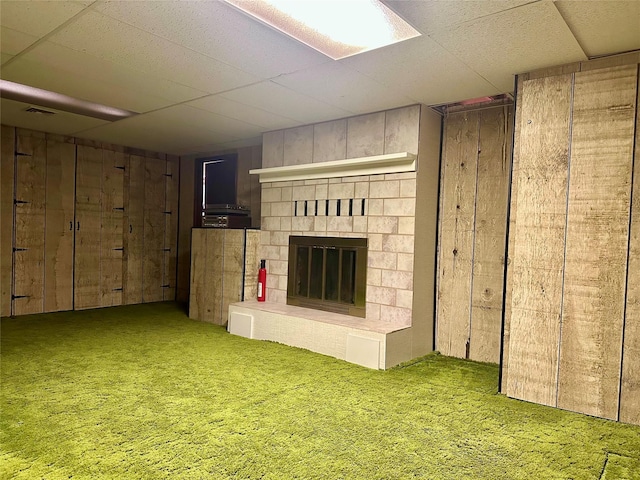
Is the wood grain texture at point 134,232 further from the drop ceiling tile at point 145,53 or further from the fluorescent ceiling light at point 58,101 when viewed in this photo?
the drop ceiling tile at point 145,53

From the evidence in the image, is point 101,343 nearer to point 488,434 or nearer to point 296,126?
point 296,126

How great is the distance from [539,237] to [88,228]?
5541mm

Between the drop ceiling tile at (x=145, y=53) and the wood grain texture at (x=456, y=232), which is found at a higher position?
the drop ceiling tile at (x=145, y=53)

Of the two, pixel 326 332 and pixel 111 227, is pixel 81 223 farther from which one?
pixel 326 332

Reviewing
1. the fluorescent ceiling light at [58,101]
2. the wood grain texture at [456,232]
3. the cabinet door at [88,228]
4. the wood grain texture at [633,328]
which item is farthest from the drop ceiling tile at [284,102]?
the cabinet door at [88,228]

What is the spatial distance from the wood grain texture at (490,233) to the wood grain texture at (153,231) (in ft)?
15.8

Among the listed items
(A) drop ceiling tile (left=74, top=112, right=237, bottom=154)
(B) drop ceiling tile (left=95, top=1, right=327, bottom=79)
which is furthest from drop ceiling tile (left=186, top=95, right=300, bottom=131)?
(B) drop ceiling tile (left=95, top=1, right=327, bottom=79)

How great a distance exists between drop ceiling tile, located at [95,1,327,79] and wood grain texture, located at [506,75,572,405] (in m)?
1.49

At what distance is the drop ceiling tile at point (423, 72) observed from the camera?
269 centimetres

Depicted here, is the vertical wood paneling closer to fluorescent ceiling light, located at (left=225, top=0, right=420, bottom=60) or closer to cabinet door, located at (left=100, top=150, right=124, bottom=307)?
cabinet door, located at (left=100, top=150, right=124, bottom=307)

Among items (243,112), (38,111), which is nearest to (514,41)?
(243,112)

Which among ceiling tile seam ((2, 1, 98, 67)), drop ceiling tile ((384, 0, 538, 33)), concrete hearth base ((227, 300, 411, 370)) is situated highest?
drop ceiling tile ((384, 0, 538, 33))

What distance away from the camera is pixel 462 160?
3938mm

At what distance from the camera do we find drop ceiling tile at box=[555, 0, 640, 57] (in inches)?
83.1
